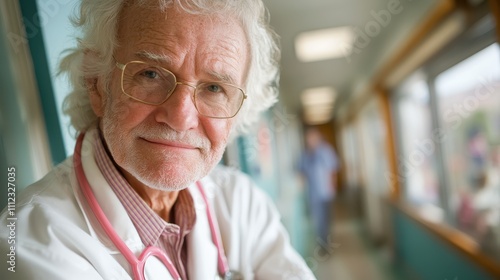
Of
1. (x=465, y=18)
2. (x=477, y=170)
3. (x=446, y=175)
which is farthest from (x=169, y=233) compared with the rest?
(x=446, y=175)

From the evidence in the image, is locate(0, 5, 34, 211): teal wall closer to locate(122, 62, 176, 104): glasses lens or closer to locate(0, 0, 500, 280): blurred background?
locate(0, 0, 500, 280): blurred background

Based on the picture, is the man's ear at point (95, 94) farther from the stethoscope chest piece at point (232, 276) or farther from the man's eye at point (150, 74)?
the stethoscope chest piece at point (232, 276)

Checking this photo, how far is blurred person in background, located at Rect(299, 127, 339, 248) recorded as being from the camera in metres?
3.00

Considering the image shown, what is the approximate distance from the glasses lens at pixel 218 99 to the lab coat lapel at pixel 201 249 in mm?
193

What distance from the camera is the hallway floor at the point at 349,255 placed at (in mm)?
2018

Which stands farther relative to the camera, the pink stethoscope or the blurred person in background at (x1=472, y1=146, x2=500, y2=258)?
the blurred person in background at (x1=472, y1=146, x2=500, y2=258)

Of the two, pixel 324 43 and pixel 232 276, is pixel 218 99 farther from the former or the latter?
pixel 324 43

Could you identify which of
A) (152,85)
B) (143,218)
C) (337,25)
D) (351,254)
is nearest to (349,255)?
(351,254)

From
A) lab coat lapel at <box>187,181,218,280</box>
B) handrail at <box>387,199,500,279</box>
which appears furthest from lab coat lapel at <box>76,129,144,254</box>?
handrail at <box>387,199,500,279</box>

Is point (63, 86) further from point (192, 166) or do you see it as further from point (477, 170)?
point (477, 170)

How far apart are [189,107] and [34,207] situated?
0.23 m

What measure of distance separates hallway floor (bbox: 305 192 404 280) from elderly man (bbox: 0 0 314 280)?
1.29 metres

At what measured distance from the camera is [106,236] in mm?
496

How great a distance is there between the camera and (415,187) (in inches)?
114
